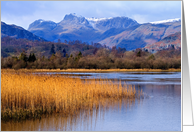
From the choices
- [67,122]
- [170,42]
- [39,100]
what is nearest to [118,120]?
[67,122]

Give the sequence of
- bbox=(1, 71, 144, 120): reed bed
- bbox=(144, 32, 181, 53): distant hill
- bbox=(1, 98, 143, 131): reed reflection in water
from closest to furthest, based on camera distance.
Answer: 1. bbox=(1, 98, 143, 131): reed reflection in water
2. bbox=(1, 71, 144, 120): reed bed
3. bbox=(144, 32, 181, 53): distant hill

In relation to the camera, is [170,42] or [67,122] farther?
[170,42]

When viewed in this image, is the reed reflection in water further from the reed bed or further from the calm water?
the reed bed

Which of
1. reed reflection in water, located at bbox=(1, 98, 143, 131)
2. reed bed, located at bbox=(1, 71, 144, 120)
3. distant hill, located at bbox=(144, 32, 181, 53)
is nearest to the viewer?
reed reflection in water, located at bbox=(1, 98, 143, 131)

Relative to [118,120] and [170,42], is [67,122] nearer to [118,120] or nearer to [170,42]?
[118,120]

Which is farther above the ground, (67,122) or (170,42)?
(170,42)

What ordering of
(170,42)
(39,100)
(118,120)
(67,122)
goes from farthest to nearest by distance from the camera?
(170,42) < (39,100) < (118,120) < (67,122)

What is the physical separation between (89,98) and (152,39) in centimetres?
19247

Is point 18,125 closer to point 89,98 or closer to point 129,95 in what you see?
point 89,98

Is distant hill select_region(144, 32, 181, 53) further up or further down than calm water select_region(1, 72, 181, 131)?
further up

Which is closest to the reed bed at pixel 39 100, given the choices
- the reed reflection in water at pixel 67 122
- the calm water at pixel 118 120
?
the reed reflection in water at pixel 67 122

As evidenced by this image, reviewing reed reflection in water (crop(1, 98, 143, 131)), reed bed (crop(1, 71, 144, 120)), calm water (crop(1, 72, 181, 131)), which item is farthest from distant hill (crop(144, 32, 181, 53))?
reed reflection in water (crop(1, 98, 143, 131))

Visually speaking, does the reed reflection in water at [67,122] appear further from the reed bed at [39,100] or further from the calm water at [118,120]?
the reed bed at [39,100]

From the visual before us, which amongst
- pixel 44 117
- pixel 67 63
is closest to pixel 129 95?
pixel 44 117
